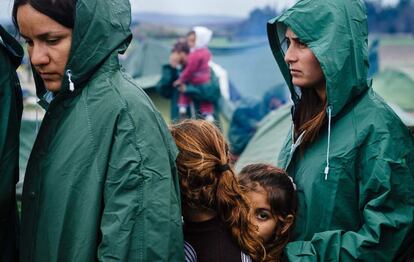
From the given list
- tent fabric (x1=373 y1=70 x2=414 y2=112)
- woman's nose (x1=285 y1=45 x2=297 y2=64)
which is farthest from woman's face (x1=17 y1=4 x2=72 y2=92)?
tent fabric (x1=373 y1=70 x2=414 y2=112)

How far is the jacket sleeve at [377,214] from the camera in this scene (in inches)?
96.5

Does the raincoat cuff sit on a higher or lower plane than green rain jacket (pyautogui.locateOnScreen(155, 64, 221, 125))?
higher

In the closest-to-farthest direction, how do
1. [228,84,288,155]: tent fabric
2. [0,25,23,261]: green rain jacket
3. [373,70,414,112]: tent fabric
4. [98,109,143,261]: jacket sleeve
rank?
[98,109,143,261]: jacket sleeve, [0,25,23,261]: green rain jacket, [228,84,288,155]: tent fabric, [373,70,414,112]: tent fabric

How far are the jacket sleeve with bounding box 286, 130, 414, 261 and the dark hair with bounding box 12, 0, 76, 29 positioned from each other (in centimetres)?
109

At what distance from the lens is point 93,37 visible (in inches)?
81.4

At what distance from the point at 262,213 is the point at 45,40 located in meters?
1.01

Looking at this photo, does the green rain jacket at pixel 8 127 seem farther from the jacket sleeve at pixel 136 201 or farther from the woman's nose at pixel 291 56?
the woman's nose at pixel 291 56

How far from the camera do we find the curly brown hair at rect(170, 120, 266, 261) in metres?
2.32

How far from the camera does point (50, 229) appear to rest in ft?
6.89

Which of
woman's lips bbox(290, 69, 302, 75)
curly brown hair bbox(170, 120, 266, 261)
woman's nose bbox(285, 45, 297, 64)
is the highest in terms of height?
woman's nose bbox(285, 45, 297, 64)

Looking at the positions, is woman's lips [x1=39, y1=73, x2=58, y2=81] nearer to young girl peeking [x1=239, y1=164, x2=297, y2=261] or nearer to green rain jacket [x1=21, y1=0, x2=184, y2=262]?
green rain jacket [x1=21, y1=0, x2=184, y2=262]

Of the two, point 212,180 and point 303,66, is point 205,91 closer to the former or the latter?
point 303,66

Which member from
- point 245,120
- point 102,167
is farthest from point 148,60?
point 102,167

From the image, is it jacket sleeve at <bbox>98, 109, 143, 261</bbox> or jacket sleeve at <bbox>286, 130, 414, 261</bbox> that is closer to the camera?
jacket sleeve at <bbox>98, 109, 143, 261</bbox>
